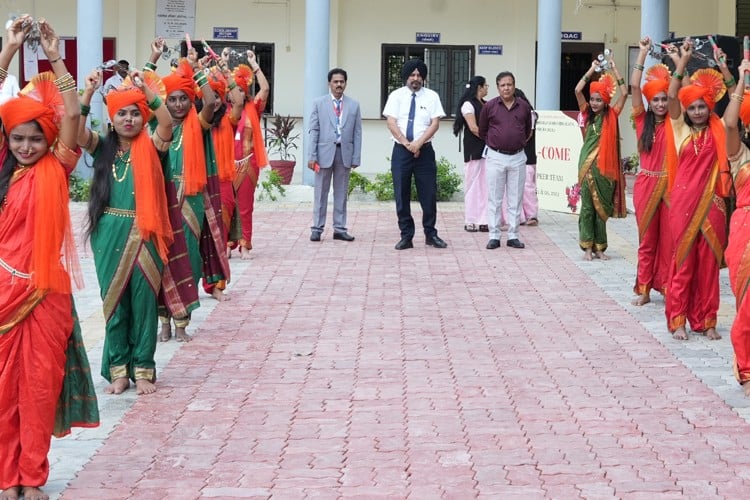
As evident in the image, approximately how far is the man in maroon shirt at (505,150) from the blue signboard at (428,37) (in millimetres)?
9799

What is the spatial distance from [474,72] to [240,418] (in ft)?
57.8

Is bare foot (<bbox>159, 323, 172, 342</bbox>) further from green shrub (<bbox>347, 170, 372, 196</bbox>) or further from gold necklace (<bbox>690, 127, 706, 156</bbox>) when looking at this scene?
green shrub (<bbox>347, 170, 372, 196</bbox>)

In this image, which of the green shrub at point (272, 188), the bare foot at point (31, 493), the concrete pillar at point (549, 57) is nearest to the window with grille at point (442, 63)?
the concrete pillar at point (549, 57)

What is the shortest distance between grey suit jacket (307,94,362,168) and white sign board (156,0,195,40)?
31.1 ft

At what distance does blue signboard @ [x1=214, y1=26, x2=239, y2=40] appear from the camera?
23594 mm

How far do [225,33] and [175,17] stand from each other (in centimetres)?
93

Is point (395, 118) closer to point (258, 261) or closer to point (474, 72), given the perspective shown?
point (258, 261)

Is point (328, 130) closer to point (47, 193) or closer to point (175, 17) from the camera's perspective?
point (47, 193)

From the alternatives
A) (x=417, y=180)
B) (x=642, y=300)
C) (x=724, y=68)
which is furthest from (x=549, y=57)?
(x=724, y=68)

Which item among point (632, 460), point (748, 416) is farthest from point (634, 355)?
point (632, 460)

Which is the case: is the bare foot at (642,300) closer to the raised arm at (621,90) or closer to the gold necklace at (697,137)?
the gold necklace at (697,137)

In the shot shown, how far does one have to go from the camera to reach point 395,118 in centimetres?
1424

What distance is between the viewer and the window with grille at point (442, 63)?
23844mm

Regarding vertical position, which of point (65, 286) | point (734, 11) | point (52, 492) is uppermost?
point (734, 11)
